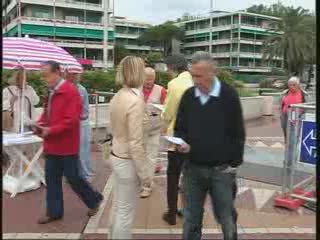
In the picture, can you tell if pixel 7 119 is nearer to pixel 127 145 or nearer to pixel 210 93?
pixel 127 145

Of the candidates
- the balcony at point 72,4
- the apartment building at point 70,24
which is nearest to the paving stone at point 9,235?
the apartment building at point 70,24

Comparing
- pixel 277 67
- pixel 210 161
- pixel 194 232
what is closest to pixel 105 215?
pixel 194 232

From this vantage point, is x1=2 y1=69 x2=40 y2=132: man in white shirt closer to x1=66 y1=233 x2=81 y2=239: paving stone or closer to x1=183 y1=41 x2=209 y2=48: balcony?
x1=66 y1=233 x2=81 y2=239: paving stone

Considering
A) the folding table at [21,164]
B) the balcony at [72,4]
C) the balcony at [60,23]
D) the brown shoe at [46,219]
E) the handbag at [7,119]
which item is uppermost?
the balcony at [72,4]

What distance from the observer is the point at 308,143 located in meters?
6.34

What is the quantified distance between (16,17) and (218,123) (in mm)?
92326

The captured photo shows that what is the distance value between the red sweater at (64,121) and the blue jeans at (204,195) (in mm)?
1604

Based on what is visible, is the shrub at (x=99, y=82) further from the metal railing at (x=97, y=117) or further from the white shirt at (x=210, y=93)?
the white shirt at (x=210, y=93)

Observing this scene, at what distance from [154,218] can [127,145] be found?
179 cm

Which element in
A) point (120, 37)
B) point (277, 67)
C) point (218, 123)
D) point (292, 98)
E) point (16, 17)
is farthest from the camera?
point (120, 37)

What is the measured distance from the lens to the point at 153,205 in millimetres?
6500

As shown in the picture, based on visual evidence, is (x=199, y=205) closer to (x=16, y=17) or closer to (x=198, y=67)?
(x=198, y=67)

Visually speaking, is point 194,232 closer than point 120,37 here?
Yes

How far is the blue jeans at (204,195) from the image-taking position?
4.16 m
